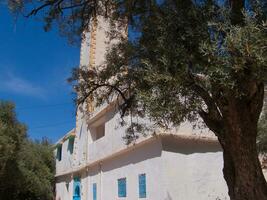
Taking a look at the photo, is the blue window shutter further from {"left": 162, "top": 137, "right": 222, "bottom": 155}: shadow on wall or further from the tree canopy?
the tree canopy

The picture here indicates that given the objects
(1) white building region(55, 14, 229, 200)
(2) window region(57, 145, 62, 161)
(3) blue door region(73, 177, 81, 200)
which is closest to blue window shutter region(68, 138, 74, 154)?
(3) blue door region(73, 177, 81, 200)

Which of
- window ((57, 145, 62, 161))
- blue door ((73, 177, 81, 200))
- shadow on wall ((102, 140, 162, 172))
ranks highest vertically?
window ((57, 145, 62, 161))

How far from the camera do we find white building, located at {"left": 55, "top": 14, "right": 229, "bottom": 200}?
13281mm

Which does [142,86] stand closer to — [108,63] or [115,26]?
[108,63]

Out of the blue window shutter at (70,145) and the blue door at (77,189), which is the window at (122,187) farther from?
the blue window shutter at (70,145)

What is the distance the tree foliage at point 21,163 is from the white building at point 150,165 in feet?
14.5

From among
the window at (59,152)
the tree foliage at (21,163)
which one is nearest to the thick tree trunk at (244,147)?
the tree foliage at (21,163)

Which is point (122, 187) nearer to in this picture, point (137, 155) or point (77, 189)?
point (137, 155)

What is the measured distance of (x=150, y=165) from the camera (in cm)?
1407

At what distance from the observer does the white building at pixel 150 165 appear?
43.6 feet

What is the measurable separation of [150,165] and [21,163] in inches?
648

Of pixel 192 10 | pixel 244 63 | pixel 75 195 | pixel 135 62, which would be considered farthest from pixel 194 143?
pixel 75 195

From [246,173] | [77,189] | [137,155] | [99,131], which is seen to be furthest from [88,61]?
[246,173]

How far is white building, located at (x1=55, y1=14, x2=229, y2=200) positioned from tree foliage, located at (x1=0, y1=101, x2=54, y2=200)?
441 cm
